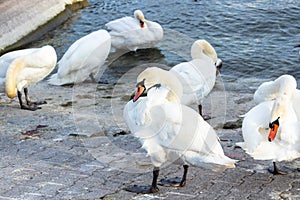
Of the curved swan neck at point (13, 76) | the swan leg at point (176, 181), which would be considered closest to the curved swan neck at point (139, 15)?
the curved swan neck at point (13, 76)

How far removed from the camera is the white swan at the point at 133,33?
41.2 ft

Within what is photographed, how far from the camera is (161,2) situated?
626 inches

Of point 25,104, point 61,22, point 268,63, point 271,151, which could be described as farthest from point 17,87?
point 61,22

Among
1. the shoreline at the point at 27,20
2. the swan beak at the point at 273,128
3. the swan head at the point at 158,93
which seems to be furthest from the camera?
the shoreline at the point at 27,20

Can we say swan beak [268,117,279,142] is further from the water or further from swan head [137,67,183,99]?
the water

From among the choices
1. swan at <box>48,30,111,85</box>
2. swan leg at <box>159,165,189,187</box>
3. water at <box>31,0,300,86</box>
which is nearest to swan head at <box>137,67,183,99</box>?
swan leg at <box>159,165,189,187</box>

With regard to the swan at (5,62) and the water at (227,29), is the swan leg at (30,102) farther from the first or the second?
the water at (227,29)

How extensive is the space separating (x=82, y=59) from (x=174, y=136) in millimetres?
5119

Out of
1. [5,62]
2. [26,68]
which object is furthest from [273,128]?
[5,62]

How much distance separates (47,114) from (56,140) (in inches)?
51.1

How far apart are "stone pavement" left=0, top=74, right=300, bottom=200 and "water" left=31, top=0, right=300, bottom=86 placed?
3.35 meters

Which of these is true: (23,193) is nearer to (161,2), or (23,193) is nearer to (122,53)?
(122,53)

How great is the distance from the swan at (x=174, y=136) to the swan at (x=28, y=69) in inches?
133

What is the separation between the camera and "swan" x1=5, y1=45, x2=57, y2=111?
8.27 meters
